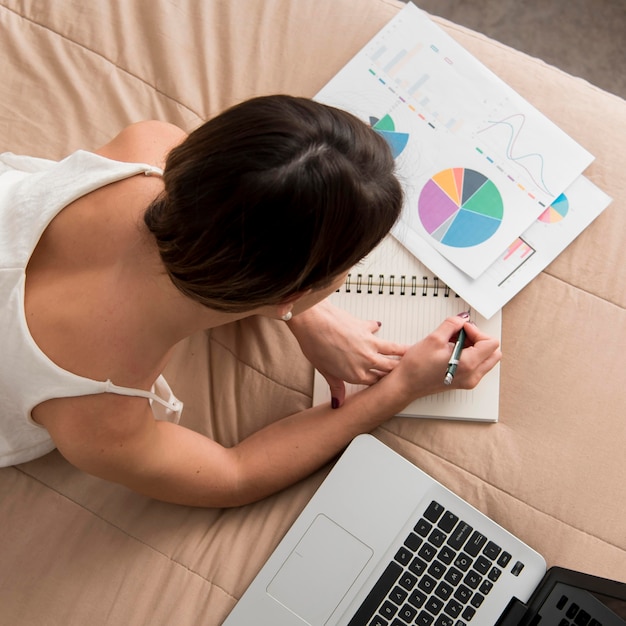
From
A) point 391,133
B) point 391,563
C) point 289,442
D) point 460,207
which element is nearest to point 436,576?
point 391,563

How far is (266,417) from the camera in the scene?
1003mm

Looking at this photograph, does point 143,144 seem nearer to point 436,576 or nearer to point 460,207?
point 460,207

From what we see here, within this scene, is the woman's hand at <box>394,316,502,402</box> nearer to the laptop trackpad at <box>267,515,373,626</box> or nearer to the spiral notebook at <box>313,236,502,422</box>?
the spiral notebook at <box>313,236,502,422</box>

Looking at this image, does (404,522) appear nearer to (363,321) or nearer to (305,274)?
(363,321)

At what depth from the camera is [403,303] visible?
1.01m

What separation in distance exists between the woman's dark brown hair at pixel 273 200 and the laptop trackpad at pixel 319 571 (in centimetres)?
38

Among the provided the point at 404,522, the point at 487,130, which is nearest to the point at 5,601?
the point at 404,522

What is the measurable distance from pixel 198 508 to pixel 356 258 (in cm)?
47

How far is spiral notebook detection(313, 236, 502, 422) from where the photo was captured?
975 mm

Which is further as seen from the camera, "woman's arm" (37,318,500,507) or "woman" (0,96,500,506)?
"woman's arm" (37,318,500,507)

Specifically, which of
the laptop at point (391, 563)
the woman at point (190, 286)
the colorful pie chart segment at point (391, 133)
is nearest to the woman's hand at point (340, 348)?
the woman at point (190, 286)

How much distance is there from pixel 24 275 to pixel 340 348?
1.28 ft

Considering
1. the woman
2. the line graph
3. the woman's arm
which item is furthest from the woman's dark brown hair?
the line graph

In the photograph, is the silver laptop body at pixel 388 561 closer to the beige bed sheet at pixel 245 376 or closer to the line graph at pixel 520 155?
the beige bed sheet at pixel 245 376
